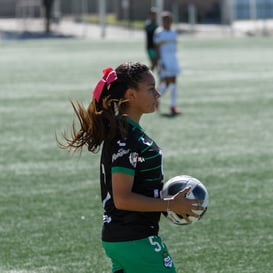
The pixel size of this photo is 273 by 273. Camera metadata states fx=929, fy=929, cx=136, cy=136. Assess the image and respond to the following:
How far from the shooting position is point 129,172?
4789mm

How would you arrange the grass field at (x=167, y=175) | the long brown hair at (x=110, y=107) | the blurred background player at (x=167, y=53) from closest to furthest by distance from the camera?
the long brown hair at (x=110, y=107)
the grass field at (x=167, y=175)
the blurred background player at (x=167, y=53)

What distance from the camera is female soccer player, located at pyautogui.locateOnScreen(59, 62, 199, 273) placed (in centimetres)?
481

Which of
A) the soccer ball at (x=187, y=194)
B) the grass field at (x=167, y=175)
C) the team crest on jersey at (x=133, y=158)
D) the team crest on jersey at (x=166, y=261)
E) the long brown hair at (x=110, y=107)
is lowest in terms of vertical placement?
the grass field at (x=167, y=175)

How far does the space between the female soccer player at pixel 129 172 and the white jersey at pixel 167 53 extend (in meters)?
14.1

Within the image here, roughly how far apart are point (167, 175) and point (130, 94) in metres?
6.61

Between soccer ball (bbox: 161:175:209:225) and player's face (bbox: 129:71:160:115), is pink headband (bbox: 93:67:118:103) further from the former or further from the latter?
soccer ball (bbox: 161:175:209:225)

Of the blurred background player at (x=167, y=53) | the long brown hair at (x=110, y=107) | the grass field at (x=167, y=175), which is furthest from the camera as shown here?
the blurred background player at (x=167, y=53)

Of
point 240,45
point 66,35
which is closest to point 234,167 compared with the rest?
point 240,45

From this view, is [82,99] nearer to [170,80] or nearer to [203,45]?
[170,80]

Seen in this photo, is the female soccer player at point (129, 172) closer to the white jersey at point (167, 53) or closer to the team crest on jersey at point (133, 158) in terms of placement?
the team crest on jersey at point (133, 158)

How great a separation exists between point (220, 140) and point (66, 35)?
41.7m

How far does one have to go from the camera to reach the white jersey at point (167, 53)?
62.6 ft

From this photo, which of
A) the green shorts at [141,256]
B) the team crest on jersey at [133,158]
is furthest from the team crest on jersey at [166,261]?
the team crest on jersey at [133,158]

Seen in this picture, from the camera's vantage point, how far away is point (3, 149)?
549 inches
